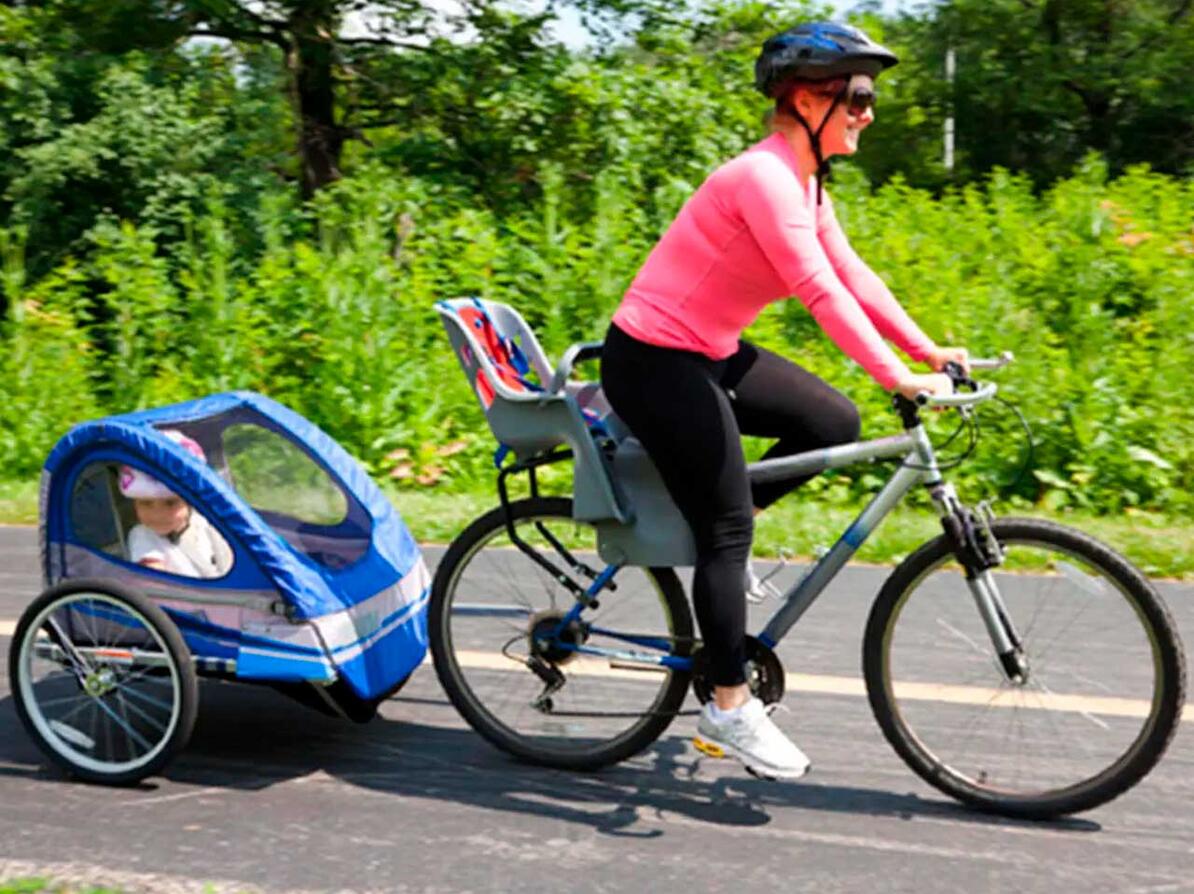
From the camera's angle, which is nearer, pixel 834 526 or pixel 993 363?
pixel 993 363

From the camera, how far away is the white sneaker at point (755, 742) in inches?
159

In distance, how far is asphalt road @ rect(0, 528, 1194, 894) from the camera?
368 centimetres


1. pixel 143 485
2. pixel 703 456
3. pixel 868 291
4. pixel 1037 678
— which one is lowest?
pixel 1037 678

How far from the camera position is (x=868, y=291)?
425cm

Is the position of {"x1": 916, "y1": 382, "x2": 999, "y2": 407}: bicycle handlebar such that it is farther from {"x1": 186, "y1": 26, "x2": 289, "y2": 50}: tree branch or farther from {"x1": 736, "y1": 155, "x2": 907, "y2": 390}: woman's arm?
{"x1": 186, "y1": 26, "x2": 289, "y2": 50}: tree branch

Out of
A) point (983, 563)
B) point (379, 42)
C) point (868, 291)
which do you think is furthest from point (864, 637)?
point (379, 42)

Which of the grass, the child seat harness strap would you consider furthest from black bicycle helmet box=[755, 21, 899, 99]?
the grass

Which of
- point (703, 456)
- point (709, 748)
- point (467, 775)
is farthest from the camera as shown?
point (467, 775)

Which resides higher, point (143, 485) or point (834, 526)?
point (143, 485)

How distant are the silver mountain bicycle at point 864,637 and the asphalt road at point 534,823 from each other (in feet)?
0.49

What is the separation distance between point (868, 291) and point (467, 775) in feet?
5.89

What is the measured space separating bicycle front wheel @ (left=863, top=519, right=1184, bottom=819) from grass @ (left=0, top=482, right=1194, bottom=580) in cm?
190

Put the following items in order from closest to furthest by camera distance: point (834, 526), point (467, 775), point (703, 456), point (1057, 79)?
point (703, 456) → point (467, 775) → point (834, 526) → point (1057, 79)

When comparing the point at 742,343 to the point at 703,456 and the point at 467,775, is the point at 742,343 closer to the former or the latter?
the point at 703,456
